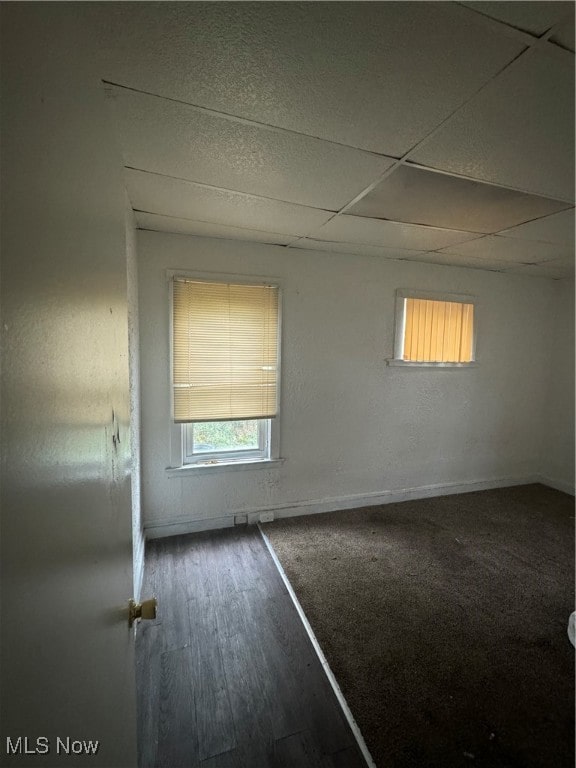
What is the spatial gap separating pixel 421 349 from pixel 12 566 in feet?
10.7

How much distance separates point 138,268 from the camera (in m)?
2.29

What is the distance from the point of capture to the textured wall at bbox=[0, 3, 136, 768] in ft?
1.04

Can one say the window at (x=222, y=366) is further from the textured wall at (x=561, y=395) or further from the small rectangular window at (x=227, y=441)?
the textured wall at (x=561, y=395)

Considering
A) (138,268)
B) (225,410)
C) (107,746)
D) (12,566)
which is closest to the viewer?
(12,566)

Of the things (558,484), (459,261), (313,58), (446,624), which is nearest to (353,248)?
(459,261)

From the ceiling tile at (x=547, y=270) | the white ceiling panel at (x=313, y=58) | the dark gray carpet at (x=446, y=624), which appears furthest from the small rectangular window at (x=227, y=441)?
the ceiling tile at (x=547, y=270)

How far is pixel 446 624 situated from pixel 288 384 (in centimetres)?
187

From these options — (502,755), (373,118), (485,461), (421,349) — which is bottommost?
(502,755)

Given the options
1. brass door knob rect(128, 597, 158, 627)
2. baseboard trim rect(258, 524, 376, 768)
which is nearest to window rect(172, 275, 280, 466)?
baseboard trim rect(258, 524, 376, 768)

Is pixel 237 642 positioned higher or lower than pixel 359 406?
lower

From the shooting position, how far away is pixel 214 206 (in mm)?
1892

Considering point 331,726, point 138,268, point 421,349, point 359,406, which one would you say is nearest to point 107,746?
point 331,726

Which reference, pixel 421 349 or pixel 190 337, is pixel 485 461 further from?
pixel 190 337

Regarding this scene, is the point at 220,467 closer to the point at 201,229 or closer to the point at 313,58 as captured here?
the point at 201,229
